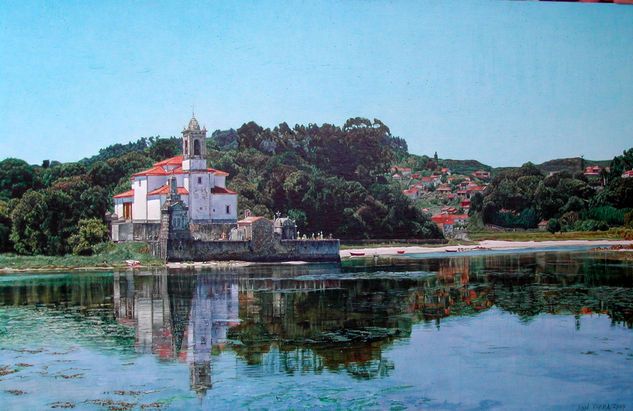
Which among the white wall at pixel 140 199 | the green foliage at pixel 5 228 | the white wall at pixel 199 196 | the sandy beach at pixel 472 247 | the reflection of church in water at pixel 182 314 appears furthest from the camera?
the sandy beach at pixel 472 247

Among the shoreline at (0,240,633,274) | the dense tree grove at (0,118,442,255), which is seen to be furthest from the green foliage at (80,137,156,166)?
the shoreline at (0,240,633,274)

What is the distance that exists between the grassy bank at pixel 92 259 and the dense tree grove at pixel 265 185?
503 mm

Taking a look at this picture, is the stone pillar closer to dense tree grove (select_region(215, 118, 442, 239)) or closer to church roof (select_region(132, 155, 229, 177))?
church roof (select_region(132, 155, 229, 177))

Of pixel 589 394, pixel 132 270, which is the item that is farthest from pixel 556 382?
pixel 132 270

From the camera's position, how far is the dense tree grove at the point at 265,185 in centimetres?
2203

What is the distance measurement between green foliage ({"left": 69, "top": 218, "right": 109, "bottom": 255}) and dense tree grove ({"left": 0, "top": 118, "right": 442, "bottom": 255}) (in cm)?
3

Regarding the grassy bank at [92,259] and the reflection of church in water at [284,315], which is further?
the grassy bank at [92,259]

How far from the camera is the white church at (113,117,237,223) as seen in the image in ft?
79.8

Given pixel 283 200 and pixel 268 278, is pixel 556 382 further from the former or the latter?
pixel 283 200

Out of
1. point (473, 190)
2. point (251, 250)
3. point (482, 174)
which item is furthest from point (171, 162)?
point (482, 174)

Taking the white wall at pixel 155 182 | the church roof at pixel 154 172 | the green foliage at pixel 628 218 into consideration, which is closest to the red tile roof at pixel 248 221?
the white wall at pixel 155 182

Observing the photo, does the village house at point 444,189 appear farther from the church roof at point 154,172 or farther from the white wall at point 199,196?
the church roof at point 154,172

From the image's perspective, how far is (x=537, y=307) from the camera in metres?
11.6

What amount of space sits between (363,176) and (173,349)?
1976 cm
